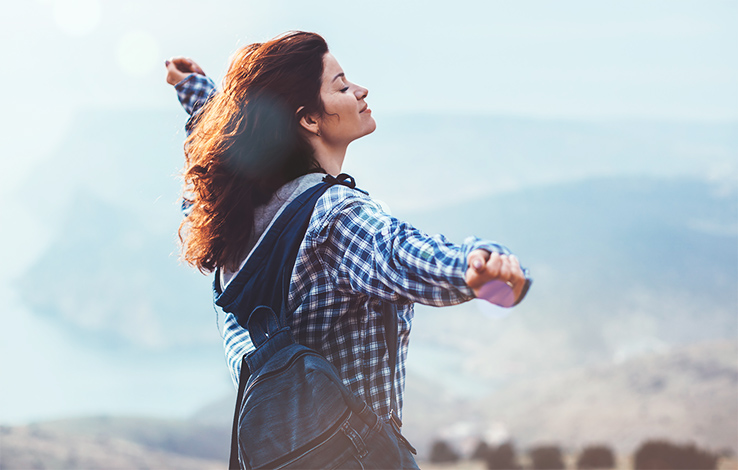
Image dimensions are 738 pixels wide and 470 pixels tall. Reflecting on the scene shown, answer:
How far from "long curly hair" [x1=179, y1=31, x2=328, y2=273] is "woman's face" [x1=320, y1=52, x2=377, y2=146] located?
0.03 m

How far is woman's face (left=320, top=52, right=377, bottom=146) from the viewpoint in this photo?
2.08m

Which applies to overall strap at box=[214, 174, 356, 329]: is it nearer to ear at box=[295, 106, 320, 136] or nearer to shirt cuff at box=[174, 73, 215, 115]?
ear at box=[295, 106, 320, 136]

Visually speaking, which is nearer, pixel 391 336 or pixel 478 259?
pixel 478 259

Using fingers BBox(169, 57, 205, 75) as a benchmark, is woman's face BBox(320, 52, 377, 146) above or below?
below

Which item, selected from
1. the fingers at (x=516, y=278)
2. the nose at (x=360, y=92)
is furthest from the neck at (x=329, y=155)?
the fingers at (x=516, y=278)

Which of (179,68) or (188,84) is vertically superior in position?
(179,68)

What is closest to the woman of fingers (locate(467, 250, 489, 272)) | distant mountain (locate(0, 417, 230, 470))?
fingers (locate(467, 250, 489, 272))

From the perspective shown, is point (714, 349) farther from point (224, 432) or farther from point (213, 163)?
point (213, 163)

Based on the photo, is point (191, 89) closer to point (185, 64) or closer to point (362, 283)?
point (185, 64)

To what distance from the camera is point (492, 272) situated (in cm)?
133

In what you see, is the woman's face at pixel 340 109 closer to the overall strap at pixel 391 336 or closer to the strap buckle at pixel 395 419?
the overall strap at pixel 391 336

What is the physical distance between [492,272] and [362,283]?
409mm

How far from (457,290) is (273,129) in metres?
0.92

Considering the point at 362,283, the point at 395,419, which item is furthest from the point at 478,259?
the point at 395,419
